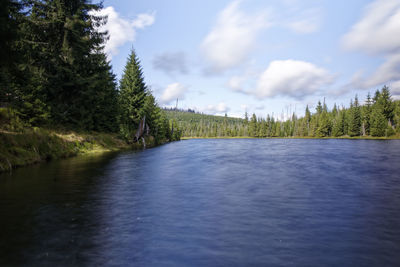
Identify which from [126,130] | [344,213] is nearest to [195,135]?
[126,130]

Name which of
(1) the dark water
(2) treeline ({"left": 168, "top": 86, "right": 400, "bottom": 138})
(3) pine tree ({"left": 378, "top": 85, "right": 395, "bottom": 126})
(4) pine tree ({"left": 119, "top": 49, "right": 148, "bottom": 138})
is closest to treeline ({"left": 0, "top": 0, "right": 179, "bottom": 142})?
(1) the dark water

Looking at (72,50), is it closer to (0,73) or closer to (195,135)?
(0,73)

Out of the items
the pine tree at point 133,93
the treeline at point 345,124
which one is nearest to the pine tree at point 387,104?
the treeline at point 345,124

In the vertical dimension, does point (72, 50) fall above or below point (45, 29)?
below

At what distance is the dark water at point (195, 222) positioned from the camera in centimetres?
491

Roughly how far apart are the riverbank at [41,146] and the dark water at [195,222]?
286 centimetres

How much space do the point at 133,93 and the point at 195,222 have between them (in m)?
38.5

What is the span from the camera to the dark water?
4.91 meters

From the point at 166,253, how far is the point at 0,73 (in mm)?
15436

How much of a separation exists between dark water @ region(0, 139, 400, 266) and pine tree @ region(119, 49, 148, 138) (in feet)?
95.6

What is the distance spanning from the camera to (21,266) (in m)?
4.41

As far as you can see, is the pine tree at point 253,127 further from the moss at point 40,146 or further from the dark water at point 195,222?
the dark water at point 195,222

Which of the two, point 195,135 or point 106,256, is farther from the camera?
point 195,135

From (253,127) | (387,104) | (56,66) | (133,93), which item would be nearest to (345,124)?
(387,104)
